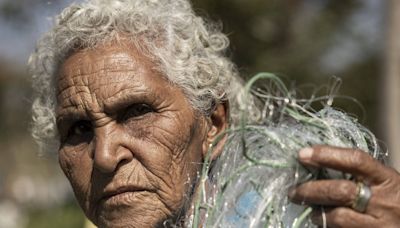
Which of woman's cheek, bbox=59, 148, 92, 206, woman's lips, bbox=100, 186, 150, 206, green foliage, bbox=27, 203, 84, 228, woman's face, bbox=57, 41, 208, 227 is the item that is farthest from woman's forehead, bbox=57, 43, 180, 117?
green foliage, bbox=27, 203, 84, 228

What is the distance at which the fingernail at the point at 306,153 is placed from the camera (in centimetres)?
183

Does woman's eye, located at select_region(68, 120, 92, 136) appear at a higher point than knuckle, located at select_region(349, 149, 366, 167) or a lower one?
lower

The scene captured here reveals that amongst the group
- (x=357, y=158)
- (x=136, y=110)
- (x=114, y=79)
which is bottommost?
(x=136, y=110)

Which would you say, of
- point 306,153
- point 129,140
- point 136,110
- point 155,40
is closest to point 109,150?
point 129,140

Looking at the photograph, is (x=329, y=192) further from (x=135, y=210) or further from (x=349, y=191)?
(x=135, y=210)

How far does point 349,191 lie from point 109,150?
0.99 m

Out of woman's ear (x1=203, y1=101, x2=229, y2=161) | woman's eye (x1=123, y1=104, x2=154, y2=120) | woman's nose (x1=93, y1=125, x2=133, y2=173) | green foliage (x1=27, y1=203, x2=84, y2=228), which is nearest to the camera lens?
woman's nose (x1=93, y1=125, x2=133, y2=173)

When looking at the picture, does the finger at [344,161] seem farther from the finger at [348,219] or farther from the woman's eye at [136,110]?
the woman's eye at [136,110]

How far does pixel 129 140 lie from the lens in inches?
104

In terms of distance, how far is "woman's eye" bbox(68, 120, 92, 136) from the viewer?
278 cm

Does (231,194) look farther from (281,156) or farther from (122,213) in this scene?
(122,213)

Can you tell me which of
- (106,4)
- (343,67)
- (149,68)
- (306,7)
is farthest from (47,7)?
(306,7)

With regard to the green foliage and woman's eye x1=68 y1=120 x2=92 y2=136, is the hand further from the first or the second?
the green foliage

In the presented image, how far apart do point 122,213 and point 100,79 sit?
0.45 m
